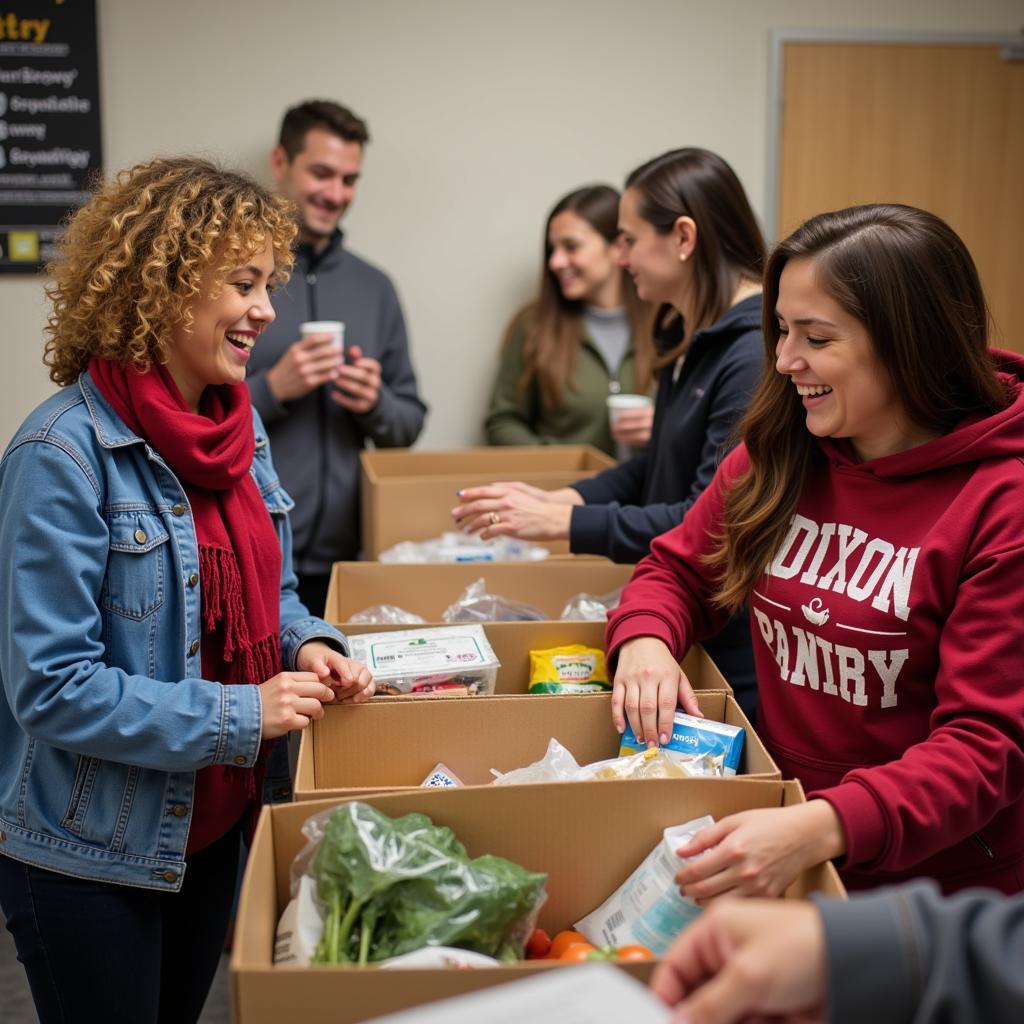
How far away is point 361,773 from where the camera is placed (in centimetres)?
146

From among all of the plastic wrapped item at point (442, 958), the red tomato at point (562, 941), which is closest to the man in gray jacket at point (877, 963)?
the plastic wrapped item at point (442, 958)

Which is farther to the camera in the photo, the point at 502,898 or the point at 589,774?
the point at 589,774

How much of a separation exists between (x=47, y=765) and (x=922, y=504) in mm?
1103

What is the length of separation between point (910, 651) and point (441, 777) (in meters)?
0.59

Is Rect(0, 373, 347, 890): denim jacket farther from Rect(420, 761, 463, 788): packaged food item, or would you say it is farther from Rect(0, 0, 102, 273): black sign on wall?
Rect(0, 0, 102, 273): black sign on wall

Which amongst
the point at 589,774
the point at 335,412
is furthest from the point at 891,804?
the point at 335,412

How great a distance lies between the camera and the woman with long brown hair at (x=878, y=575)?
115 cm

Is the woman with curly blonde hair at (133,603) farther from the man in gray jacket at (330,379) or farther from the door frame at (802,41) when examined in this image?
the door frame at (802,41)

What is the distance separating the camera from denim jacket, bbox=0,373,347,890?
4.15ft

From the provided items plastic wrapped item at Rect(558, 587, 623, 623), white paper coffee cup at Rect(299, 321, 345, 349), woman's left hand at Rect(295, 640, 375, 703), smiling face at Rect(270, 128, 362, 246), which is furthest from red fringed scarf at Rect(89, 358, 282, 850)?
smiling face at Rect(270, 128, 362, 246)

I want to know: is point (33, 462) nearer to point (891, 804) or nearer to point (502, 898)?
point (502, 898)

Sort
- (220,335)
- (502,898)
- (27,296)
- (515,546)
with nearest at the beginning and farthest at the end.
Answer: (502,898), (220,335), (515,546), (27,296)

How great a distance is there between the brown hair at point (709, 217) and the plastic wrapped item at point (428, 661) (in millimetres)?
784

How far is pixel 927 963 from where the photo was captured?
2.46 feet
